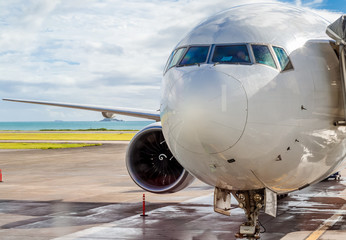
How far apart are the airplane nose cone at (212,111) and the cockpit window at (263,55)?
0.69 meters

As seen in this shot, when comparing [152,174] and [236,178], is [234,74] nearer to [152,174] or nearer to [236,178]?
[236,178]

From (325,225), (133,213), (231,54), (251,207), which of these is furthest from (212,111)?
(133,213)

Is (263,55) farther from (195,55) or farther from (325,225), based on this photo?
(325,225)

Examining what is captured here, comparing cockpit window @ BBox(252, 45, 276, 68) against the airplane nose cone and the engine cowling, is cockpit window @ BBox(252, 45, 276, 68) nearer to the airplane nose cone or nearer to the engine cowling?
the airplane nose cone

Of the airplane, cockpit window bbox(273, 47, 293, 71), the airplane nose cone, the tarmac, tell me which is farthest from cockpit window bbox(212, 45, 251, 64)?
the tarmac

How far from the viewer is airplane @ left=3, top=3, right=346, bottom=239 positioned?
6734 millimetres

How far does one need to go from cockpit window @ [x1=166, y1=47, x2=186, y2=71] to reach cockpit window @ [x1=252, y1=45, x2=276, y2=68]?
45.4 inches

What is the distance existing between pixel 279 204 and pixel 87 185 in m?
8.27

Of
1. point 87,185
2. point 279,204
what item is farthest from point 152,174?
point 87,185

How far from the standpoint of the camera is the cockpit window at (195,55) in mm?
7314

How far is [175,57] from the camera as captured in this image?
311 inches

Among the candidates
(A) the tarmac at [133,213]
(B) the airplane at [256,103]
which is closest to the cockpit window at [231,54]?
(B) the airplane at [256,103]

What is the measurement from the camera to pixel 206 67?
23.0 ft

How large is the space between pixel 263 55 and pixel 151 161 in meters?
5.95
